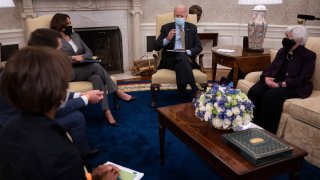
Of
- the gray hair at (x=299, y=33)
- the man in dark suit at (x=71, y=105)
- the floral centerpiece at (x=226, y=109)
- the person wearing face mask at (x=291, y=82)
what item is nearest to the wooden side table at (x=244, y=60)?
the person wearing face mask at (x=291, y=82)

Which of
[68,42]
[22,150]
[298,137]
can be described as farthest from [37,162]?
[68,42]

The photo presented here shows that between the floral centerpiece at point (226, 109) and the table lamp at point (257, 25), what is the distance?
72.9 inches

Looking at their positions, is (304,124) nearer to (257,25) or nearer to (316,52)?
(316,52)

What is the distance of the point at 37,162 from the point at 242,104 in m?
1.33

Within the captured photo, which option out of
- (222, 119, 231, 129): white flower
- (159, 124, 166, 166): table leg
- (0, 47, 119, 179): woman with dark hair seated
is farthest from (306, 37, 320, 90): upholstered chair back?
(0, 47, 119, 179): woman with dark hair seated

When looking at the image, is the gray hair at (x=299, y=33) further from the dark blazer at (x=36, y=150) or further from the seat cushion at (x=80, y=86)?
the dark blazer at (x=36, y=150)

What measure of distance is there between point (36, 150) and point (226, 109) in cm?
124

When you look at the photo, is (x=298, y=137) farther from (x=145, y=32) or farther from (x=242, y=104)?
(x=145, y=32)

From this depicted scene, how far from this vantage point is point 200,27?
5.23m

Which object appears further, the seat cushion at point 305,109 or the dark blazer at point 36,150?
the seat cushion at point 305,109

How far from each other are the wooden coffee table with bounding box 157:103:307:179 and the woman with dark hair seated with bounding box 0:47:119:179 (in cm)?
91

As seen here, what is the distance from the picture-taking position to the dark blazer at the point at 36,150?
90 centimetres

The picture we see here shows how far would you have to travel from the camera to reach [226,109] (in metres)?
1.86

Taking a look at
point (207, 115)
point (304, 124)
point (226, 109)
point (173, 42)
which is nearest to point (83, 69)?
point (173, 42)
